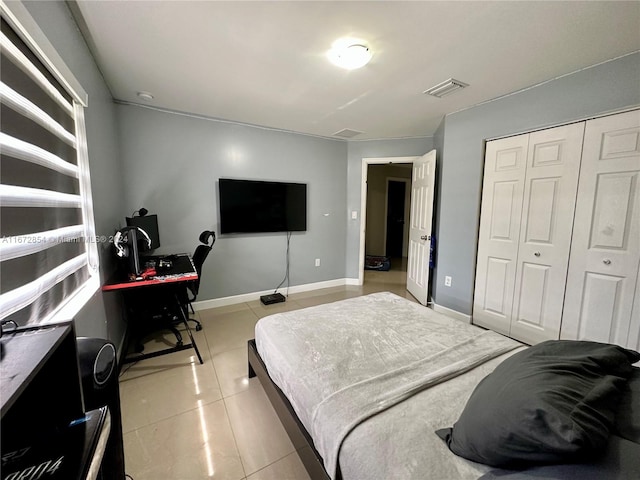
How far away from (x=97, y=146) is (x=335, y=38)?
1892mm

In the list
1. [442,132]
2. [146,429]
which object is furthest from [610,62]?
[146,429]

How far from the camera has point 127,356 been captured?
2195 millimetres

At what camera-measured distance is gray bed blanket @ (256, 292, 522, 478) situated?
979 mm

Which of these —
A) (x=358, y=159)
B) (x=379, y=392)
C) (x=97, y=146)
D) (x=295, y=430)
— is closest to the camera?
(x=379, y=392)

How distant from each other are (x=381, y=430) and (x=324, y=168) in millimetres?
3454

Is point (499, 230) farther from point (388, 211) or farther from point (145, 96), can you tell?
point (388, 211)

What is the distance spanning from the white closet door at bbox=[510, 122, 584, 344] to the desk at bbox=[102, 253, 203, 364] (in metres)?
3.01

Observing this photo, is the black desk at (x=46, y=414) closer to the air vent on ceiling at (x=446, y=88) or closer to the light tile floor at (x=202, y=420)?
the light tile floor at (x=202, y=420)

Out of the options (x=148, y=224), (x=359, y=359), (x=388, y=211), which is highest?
(x=388, y=211)

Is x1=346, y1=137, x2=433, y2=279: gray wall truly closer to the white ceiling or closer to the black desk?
the white ceiling

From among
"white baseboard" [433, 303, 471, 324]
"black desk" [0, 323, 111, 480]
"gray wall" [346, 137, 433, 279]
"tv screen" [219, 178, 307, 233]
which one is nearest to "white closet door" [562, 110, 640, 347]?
"white baseboard" [433, 303, 471, 324]

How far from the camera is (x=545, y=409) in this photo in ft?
2.05

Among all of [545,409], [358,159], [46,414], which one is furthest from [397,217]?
[46,414]

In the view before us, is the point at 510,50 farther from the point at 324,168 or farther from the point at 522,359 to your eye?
the point at 324,168
